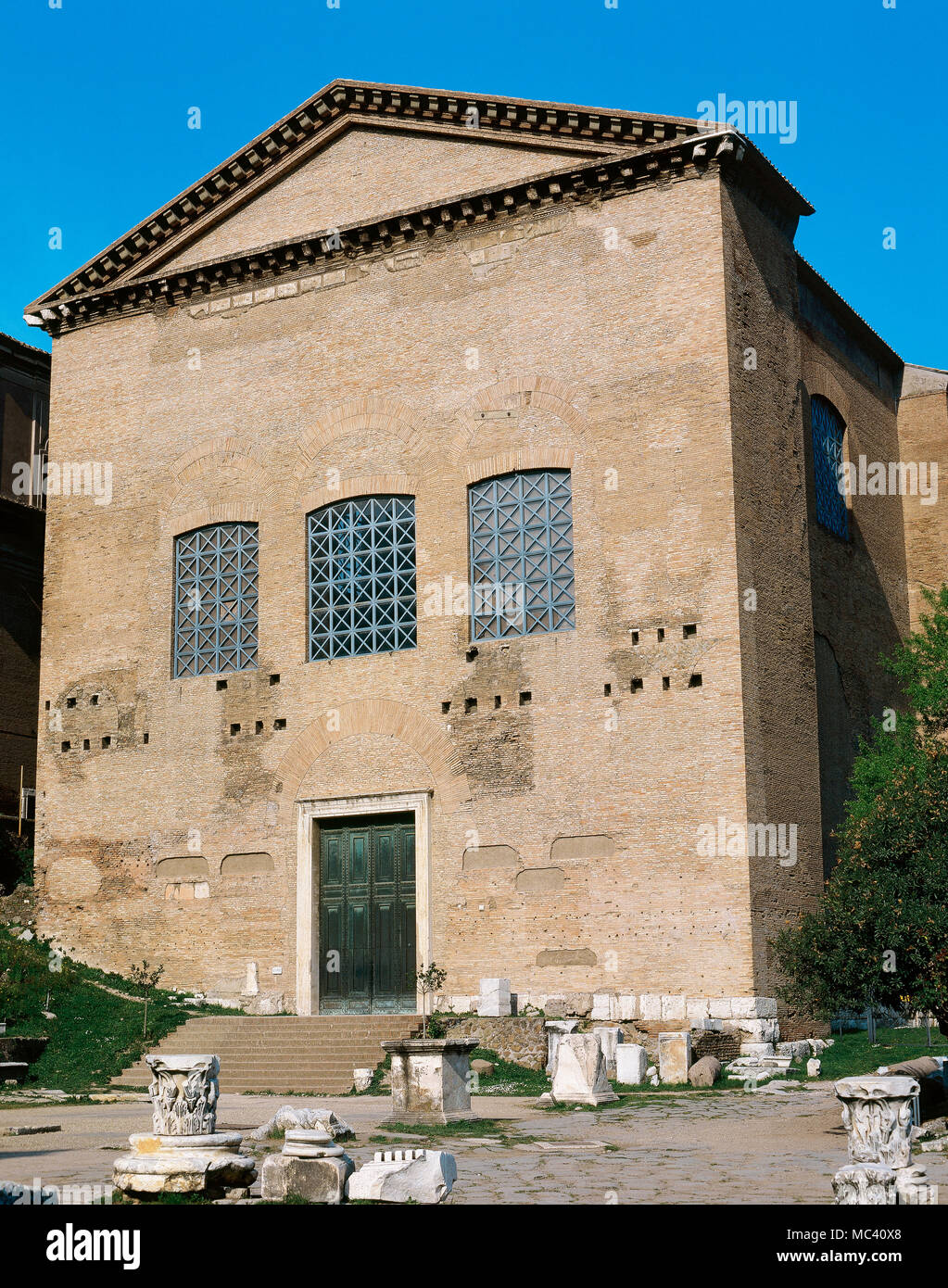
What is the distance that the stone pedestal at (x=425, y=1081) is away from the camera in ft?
37.8

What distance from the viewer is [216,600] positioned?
68.6ft

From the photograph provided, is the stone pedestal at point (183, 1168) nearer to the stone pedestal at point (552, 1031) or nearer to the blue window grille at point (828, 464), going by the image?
the stone pedestal at point (552, 1031)

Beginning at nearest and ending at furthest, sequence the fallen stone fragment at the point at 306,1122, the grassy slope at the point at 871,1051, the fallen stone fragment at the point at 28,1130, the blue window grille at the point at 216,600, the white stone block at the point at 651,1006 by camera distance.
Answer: the fallen stone fragment at the point at 306,1122, the fallen stone fragment at the point at 28,1130, the grassy slope at the point at 871,1051, the white stone block at the point at 651,1006, the blue window grille at the point at 216,600

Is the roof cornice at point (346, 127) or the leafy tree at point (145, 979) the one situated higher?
the roof cornice at point (346, 127)

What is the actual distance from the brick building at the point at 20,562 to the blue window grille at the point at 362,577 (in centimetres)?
672

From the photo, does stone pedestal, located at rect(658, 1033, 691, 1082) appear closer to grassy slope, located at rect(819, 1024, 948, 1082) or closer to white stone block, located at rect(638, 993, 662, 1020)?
white stone block, located at rect(638, 993, 662, 1020)

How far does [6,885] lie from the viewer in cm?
2291

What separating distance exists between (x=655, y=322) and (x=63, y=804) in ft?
36.0

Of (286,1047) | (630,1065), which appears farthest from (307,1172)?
(286,1047)

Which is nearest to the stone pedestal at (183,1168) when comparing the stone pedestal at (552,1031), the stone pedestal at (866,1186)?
the stone pedestal at (866,1186)

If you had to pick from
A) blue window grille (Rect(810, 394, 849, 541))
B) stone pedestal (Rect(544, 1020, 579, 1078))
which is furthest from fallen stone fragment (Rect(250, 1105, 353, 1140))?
blue window grille (Rect(810, 394, 849, 541))

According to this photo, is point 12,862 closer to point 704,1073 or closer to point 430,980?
point 430,980

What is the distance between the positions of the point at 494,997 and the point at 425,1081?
553cm
